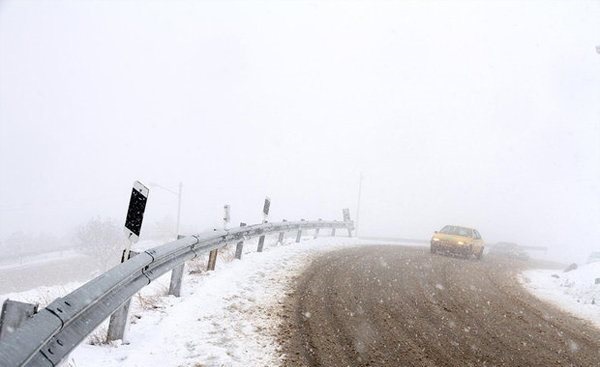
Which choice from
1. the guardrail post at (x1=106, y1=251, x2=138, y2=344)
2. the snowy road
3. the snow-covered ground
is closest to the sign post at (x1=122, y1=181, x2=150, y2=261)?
the guardrail post at (x1=106, y1=251, x2=138, y2=344)

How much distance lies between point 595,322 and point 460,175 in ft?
567

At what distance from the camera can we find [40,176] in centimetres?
17700

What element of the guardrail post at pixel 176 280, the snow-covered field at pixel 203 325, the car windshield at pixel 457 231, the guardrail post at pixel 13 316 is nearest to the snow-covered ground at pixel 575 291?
the car windshield at pixel 457 231

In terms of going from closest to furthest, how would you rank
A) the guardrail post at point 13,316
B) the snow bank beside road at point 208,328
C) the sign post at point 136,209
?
the guardrail post at point 13,316
the snow bank beside road at point 208,328
the sign post at point 136,209

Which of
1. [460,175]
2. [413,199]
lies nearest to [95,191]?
[413,199]

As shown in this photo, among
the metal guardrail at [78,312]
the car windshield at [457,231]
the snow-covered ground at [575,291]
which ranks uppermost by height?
the car windshield at [457,231]

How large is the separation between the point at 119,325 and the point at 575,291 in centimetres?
1205

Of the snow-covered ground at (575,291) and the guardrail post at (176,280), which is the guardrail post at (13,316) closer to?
the guardrail post at (176,280)

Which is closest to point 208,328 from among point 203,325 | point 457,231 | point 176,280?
point 203,325

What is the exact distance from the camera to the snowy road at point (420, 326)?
4.89m

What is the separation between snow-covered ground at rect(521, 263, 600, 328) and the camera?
30.5ft

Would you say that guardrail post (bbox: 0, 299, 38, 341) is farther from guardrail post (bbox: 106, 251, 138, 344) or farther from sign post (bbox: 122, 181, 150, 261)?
sign post (bbox: 122, 181, 150, 261)

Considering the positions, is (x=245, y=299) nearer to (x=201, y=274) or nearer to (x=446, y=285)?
(x=201, y=274)

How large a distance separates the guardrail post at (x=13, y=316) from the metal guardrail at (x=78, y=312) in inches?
2.8
